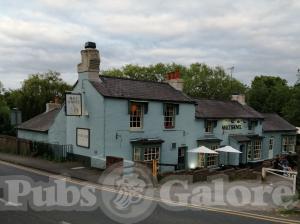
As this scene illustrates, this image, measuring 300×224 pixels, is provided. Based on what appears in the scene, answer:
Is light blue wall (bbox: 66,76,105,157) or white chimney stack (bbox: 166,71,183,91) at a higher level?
white chimney stack (bbox: 166,71,183,91)

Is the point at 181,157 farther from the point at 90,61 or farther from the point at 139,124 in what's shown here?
the point at 90,61


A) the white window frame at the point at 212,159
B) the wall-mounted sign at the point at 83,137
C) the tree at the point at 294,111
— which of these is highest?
the tree at the point at 294,111

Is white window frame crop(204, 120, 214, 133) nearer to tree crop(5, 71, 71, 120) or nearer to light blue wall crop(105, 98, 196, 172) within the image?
light blue wall crop(105, 98, 196, 172)

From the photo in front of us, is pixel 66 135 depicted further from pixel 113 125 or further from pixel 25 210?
pixel 25 210

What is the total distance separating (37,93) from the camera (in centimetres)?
5669

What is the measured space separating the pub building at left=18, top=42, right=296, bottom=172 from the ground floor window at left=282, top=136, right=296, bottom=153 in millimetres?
5689

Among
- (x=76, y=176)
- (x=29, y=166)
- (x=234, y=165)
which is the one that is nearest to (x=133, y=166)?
(x=76, y=176)

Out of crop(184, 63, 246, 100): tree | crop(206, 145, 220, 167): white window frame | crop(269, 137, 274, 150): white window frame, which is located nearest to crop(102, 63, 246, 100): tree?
crop(184, 63, 246, 100): tree

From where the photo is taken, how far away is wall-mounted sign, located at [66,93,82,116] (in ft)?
84.0

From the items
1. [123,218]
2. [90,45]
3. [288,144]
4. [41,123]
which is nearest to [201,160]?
[90,45]

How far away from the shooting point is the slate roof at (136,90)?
25.1 m

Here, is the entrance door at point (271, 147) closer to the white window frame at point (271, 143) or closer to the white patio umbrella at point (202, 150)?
the white window frame at point (271, 143)

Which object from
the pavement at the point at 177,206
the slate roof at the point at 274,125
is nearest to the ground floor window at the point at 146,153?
the pavement at the point at 177,206

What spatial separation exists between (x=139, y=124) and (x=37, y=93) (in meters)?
34.0
